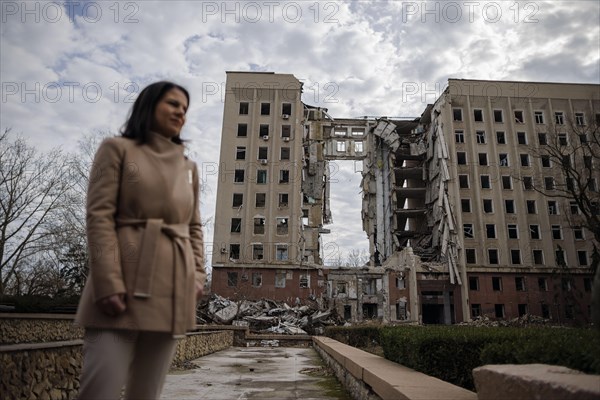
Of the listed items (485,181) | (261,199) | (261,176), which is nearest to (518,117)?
(485,181)

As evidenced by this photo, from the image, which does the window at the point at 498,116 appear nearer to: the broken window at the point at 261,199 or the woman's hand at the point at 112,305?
the broken window at the point at 261,199

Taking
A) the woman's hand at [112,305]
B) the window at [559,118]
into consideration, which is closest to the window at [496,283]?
the window at [559,118]

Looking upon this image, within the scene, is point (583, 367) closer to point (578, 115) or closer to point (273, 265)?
point (273, 265)

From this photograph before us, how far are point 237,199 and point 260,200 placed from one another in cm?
200

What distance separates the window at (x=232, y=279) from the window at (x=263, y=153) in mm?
10584

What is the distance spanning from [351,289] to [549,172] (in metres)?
21.3

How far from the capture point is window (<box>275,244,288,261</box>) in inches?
1314

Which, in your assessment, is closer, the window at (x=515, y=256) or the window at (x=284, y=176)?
the window at (x=515, y=256)

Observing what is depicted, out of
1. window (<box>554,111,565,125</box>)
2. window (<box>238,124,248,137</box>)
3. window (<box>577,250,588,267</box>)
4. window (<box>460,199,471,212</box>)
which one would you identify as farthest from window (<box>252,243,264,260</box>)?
window (<box>554,111,565,125</box>)

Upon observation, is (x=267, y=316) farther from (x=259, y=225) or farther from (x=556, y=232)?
(x=556, y=232)

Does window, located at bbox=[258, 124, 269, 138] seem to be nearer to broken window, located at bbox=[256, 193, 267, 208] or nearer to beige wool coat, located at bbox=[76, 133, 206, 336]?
broken window, located at bbox=[256, 193, 267, 208]

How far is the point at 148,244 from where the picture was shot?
172 centimetres

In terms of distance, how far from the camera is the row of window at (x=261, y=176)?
35375 millimetres

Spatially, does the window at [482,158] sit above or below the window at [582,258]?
above
